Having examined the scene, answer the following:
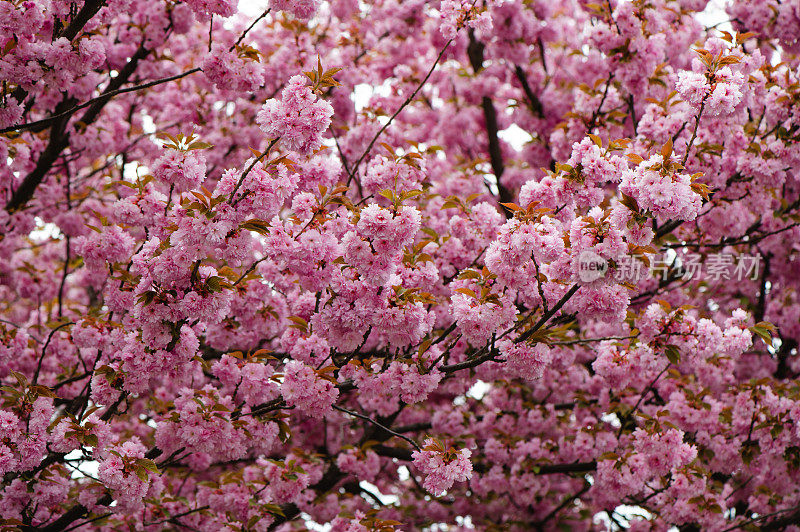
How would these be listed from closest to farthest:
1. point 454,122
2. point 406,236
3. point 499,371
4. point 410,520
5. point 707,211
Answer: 1. point 406,236
2. point 499,371
3. point 707,211
4. point 410,520
5. point 454,122

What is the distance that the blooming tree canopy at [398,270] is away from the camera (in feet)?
13.5

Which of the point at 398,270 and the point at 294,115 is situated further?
the point at 398,270

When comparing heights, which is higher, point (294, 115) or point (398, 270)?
point (294, 115)

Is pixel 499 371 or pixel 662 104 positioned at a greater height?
pixel 662 104

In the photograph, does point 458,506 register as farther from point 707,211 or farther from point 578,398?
point 707,211

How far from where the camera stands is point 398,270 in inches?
184

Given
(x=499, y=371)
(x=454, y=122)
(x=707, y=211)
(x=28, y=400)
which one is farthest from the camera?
(x=454, y=122)

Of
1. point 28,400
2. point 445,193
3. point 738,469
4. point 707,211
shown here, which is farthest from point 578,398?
point 28,400

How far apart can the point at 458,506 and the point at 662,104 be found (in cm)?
552

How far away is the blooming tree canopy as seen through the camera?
4102 millimetres

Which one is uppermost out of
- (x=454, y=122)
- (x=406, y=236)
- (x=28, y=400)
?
(x=454, y=122)

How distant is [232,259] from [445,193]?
422 centimetres

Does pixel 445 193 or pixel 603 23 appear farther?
pixel 445 193

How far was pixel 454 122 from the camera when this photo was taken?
9391 mm
